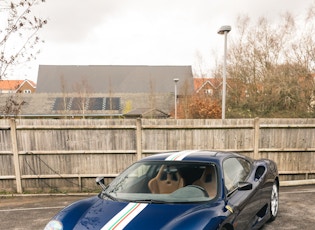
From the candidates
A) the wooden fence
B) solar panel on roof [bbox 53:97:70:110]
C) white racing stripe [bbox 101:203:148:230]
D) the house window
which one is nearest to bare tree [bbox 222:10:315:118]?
the house window

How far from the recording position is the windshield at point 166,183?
3.00 m

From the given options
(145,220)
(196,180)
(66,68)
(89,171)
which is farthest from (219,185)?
(66,68)

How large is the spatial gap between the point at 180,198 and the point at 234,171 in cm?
107

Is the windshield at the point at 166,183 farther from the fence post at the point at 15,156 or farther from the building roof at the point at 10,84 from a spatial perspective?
the building roof at the point at 10,84

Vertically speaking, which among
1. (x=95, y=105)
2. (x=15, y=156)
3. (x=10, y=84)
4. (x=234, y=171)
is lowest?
(x=15, y=156)

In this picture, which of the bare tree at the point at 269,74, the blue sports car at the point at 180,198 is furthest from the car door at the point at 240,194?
the bare tree at the point at 269,74

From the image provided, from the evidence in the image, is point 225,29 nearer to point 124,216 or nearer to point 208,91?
point 124,216

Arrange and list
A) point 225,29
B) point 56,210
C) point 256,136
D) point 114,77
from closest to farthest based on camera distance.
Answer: point 56,210
point 256,136
point 225,29
point 114,77

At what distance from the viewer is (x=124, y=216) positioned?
8.54 ft

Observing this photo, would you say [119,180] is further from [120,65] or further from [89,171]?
[120,65]

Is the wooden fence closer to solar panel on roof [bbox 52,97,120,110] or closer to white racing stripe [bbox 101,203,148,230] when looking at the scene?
white racing stripe [bbox 101,203,148,230]

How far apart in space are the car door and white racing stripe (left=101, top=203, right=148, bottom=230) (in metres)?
1.06

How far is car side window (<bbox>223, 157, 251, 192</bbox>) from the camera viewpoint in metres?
3.27

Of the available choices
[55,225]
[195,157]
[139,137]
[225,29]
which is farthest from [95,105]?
[55,225]
